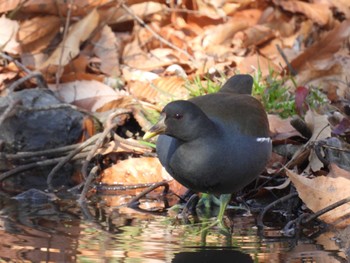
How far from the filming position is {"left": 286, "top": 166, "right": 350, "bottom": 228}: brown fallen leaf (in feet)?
15.5

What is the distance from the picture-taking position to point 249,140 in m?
5.06

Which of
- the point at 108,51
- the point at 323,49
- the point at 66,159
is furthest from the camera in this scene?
the point at 108,51

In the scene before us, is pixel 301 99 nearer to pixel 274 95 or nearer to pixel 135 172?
pixel 274 95

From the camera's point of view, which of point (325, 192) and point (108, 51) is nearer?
point (325, 192)

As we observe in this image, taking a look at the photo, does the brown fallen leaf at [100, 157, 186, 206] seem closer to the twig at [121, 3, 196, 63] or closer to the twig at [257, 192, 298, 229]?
the twig at [257, 192, 298, 229]

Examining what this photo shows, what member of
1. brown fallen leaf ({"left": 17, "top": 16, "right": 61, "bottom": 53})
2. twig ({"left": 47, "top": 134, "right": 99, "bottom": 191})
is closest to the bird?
twig ({"left": 47, "top": 134, "right": 99, "bottom": 191})

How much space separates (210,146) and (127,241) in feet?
2.62

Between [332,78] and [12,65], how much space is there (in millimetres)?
2694

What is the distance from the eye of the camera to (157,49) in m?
8.13

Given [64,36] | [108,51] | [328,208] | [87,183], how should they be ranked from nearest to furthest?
[328,208] → [87,183] → [64,36] → [108,51]

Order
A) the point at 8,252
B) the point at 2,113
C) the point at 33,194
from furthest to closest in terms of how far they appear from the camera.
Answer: the point at 2,113 < the point at 33,194 < the point at 8,252

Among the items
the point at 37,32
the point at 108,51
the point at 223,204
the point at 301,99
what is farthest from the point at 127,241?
the point at 37,32

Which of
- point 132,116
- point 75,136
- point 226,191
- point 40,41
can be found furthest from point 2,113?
point 226,191

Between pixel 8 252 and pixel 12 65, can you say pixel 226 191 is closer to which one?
pixel 8 252
